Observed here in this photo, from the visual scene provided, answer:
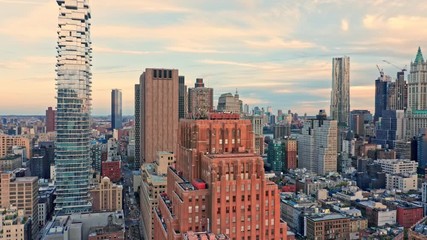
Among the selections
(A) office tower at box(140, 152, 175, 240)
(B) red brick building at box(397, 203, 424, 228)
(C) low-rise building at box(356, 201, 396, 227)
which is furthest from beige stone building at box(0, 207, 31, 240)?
(B) red brick building at box(397, 203, 424, 228)

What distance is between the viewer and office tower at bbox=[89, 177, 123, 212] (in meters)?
147

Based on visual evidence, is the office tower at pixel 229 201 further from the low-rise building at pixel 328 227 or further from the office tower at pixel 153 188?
the low-rise building at pixel 328 227

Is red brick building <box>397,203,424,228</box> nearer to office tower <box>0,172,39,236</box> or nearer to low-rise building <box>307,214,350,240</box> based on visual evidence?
low-rise building <box>307,214,350,240</box>

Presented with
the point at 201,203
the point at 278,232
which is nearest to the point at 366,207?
the point at 278,232

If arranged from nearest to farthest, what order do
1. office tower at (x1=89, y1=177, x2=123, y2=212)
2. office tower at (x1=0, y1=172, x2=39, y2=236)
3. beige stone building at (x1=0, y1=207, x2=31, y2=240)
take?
beige stone building at (x1=0, y1=207, x2=31, y2=240)
office tower at (x1=0, y1=172, x2=39, y2=236)
office tower at (x1=89, y1=177, x2=123, y2=212)

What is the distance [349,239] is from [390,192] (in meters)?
56.7

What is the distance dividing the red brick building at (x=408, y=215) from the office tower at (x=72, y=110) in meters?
113

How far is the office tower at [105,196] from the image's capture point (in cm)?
14712

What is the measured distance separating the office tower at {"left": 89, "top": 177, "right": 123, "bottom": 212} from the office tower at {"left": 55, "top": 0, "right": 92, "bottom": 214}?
294cm

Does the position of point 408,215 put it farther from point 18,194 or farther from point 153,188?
point 18,194

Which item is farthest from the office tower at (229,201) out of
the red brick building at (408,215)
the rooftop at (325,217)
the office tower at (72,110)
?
the red brick building at (408,215)

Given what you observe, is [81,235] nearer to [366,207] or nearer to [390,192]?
[366,207]

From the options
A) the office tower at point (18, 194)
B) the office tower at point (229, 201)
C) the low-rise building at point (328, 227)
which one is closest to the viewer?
the office tower at point (229, 201)

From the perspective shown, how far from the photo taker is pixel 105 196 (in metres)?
148
